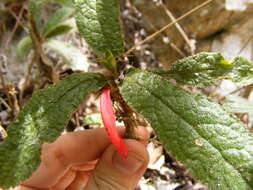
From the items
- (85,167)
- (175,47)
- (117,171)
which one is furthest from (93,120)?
(175,47)

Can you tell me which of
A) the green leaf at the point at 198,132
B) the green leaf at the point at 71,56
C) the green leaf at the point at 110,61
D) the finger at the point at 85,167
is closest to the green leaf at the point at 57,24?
the green leaf at the point at 71,56

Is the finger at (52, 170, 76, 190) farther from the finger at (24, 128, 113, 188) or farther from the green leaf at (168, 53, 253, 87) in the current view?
the green leaf at (168, 53, 253, 87)

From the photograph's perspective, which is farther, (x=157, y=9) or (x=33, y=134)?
(x=157, y=9)

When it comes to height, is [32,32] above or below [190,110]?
above

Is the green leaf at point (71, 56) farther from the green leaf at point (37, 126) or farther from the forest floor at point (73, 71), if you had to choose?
the green leaf at point (37, 126)

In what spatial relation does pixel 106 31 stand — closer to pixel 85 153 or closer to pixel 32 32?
pixel 85 153

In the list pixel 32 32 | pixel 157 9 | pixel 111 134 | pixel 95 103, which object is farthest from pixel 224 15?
pixel 111 134

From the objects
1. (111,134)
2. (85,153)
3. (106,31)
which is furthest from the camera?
(85,153)

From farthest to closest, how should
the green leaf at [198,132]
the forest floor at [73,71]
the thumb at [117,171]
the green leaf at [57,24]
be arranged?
the green leaf at [57,24] → the forest floor at [73,71] → the thumb at [117,171] → the green leaf at [198,132]
